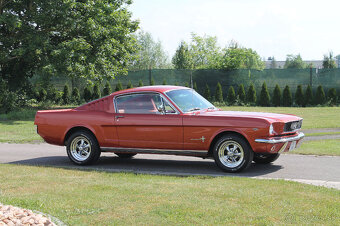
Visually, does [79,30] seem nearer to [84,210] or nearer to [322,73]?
[322,73]

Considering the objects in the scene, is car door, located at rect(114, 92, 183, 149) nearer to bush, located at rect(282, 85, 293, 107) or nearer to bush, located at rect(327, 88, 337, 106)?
bush, located at rect(282, 85, 293, 107)

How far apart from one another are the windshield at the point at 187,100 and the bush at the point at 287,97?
71.3 ft

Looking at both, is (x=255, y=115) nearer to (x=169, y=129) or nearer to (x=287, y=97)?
(x=169, y=129)

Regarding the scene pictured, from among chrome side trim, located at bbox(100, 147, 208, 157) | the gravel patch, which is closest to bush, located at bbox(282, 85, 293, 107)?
chrome side trim, located at bbox(100, 147, 208, 157)

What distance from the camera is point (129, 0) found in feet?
93.9

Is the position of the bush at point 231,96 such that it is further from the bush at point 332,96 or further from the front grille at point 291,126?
the front grille at point 291,126

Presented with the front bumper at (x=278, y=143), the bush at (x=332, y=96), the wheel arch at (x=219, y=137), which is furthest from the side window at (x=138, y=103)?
the bush at (x=332, y=96)

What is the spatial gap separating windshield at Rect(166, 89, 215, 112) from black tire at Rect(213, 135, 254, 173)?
3.47 feet

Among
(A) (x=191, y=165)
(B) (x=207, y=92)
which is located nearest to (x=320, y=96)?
(B) (x=207, y=92)

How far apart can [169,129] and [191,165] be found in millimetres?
1249

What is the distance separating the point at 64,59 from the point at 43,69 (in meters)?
1.24

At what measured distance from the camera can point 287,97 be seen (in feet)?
101

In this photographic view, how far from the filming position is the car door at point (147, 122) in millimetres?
9305

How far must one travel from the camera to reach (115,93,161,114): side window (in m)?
9.68
